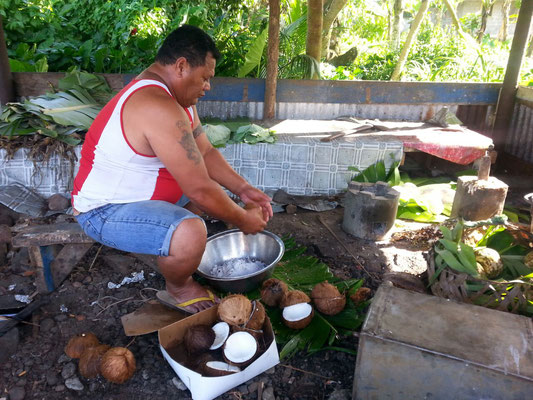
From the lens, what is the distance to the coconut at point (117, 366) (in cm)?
199

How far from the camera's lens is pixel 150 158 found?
225 cm

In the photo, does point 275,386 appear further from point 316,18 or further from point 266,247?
point 316,18

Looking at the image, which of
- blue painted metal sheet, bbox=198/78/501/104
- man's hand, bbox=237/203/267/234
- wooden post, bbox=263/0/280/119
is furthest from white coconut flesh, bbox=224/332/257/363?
blue painted metal sheet, bbox=198/78/501/104

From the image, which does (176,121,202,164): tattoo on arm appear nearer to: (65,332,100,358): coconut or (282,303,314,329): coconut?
(282,303,314,329): coconut

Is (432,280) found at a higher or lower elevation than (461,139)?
lower

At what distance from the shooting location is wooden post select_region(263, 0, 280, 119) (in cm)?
433

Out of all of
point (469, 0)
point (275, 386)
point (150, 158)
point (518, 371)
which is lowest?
point (275, 386)

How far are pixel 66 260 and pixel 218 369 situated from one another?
4.55ft

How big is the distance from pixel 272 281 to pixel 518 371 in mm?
1299

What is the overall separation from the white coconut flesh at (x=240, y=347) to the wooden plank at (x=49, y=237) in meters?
1.18

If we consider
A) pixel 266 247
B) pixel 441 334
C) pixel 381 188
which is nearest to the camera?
pixel 441 334

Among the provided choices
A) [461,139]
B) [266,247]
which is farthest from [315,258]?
[461,139]

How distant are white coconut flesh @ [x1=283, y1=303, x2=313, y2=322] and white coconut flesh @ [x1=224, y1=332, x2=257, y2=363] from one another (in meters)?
0.30

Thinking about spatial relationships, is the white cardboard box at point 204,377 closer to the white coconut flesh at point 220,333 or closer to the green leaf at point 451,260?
the white coconut flesh at point 220,333
